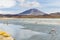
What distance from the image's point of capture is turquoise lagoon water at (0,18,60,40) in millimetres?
1870

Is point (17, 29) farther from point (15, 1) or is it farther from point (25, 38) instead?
point (15, 1)

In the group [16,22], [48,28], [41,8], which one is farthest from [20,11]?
[48,28]

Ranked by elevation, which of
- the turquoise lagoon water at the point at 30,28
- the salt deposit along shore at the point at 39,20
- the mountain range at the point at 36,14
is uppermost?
the mountain range at the point at 36,14

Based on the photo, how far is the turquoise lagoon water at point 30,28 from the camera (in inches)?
73.6

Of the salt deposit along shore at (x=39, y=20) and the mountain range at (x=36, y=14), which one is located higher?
the mountain range at (x=36, y=14)

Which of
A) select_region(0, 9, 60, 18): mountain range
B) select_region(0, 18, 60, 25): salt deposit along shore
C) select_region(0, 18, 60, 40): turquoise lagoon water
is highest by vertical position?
select_region(0, 9, 60, 18): mountain range

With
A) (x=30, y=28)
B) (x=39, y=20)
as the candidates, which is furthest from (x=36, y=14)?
(x=30, y=28)

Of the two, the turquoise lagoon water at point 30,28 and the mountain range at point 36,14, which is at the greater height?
the mountain range at point 36,14

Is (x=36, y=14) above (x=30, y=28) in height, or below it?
above

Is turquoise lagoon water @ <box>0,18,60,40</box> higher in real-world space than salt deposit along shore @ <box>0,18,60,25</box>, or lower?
lower

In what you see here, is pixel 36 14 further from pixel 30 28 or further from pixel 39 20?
pixel 30 28

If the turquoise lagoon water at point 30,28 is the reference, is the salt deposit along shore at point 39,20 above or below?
above

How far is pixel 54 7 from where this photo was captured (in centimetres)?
189

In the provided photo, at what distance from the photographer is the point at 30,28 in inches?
75.4
